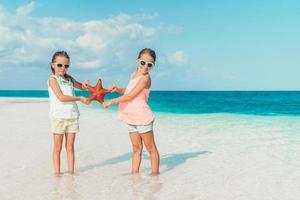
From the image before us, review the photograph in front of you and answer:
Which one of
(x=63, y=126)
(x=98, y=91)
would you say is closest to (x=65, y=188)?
(x=63, y=126)

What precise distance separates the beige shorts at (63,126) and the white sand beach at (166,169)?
68 centimetres

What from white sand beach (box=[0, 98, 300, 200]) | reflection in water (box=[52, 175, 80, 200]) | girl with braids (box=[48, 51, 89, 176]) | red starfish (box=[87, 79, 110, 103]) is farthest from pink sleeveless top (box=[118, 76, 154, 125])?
reflection in water (box=[52, 175, 80, 200])

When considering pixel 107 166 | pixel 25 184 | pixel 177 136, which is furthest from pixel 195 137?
pixel 25 184

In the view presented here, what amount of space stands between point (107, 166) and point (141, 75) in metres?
1.85

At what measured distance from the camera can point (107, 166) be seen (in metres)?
6.32

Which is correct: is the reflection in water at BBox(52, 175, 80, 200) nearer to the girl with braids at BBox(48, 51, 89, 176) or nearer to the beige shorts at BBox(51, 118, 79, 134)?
the girl with braids at BBox(48, 51, 89, 176)

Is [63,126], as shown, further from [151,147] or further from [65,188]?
[151,147]

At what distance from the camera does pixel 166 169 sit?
6098mm

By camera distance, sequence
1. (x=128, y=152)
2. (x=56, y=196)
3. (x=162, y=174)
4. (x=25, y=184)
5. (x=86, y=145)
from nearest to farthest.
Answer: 1. (x=56, y=196)
2. (x=25, y=184)
3. (x=162, y=174)
4. (x=128, y=152)
5. (x=86, y=145)

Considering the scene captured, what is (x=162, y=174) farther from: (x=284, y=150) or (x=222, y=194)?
(x=284, y=150)

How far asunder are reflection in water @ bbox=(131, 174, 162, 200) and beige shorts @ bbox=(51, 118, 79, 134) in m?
1.14

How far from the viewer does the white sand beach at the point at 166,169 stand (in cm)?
473

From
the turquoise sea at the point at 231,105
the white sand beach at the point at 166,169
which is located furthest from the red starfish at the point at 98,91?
the turquoise sea at the point at 231,105

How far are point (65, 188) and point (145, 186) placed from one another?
3.42 ft
